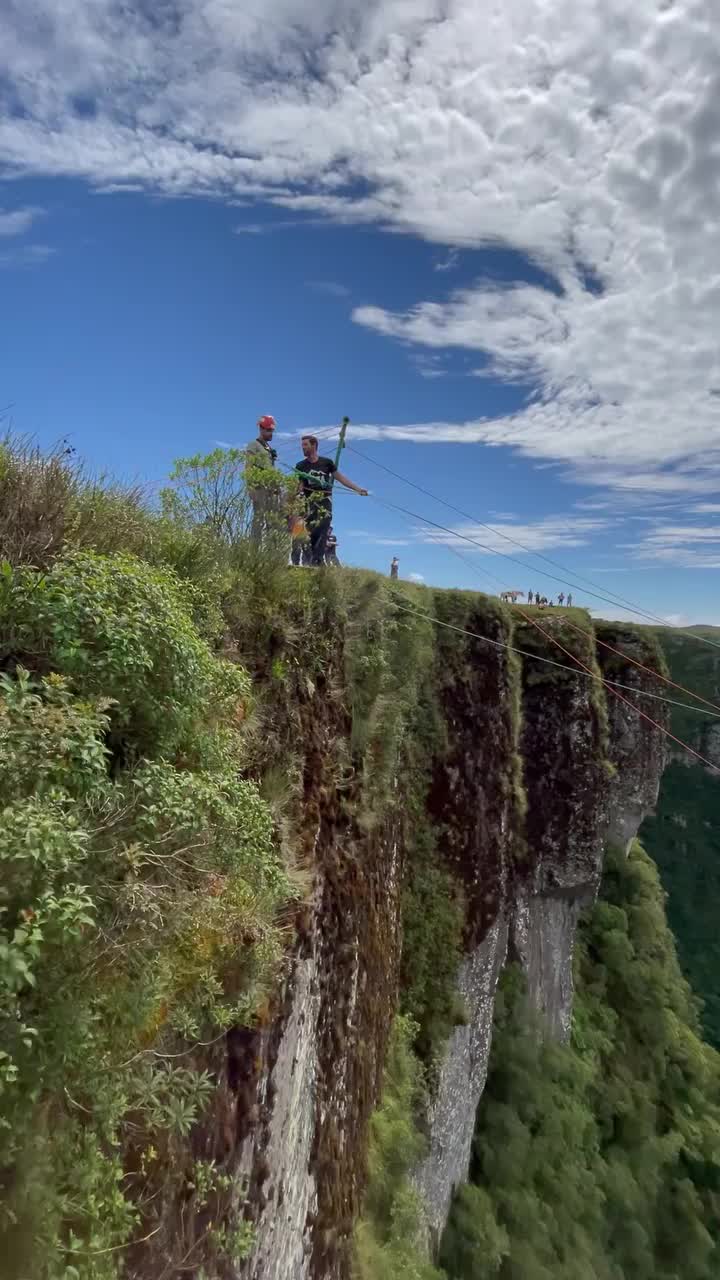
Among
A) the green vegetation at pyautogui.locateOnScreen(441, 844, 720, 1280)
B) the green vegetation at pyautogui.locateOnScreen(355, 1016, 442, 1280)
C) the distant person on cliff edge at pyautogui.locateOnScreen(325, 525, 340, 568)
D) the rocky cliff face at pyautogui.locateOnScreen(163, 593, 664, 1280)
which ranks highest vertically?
the distant person on cliff edge at pyautogui.locateOnScreen(325, 525, 340, 568)

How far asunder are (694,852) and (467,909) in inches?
1508

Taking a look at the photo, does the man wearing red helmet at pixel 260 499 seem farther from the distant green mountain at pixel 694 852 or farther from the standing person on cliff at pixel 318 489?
the distant green mountain at pixel 694 852

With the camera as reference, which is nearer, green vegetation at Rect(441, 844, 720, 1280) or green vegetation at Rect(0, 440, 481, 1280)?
green vegetation at Rect(0, 440, 481, 1280)

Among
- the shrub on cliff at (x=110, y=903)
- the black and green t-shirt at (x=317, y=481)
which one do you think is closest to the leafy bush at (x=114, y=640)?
the shrub on cliff at (x=110, y=903)

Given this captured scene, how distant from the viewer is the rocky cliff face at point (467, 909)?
19.1ft

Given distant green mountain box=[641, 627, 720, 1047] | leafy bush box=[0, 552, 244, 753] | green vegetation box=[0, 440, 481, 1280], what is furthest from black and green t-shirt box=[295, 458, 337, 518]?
distant green mountain box=[641, 627, 720, 1047]

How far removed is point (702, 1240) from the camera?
18297 millimetres

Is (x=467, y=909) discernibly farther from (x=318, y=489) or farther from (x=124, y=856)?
(x=124, y=856)

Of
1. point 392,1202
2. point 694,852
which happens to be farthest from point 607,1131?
point 694,852

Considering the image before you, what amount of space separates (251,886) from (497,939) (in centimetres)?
1203

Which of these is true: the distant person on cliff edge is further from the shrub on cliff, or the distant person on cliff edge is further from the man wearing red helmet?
the shrub on cliff

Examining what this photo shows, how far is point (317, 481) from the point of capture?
10258 mm

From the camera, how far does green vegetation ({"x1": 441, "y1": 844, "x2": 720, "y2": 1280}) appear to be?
14.1m

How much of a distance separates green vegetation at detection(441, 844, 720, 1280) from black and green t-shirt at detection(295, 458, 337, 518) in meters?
13.1
